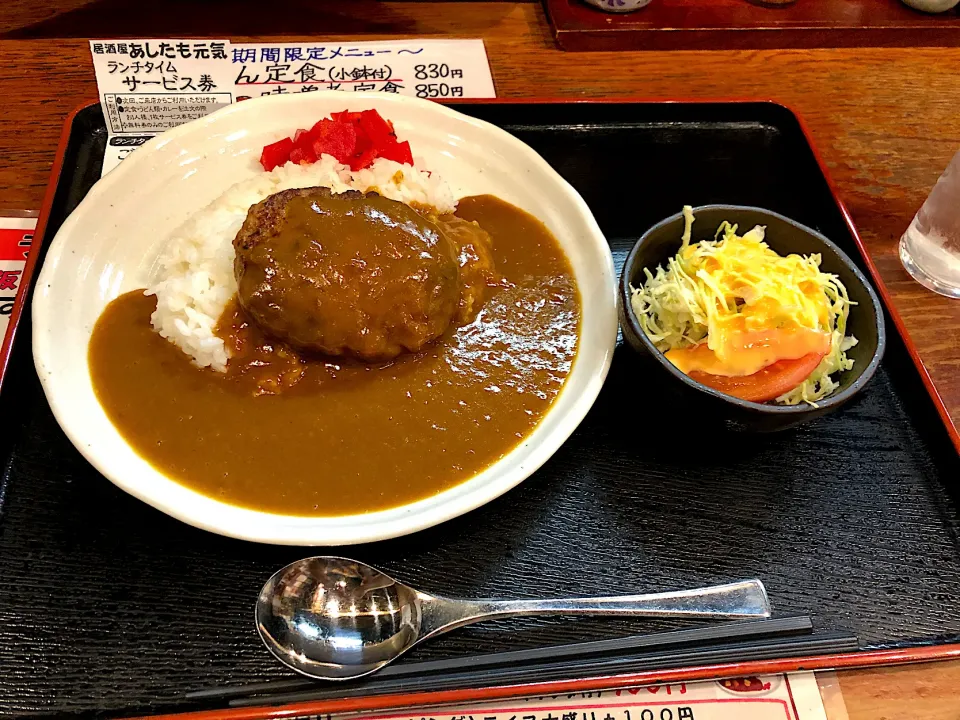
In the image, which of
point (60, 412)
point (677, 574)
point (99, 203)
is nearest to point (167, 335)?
point (60, 412)

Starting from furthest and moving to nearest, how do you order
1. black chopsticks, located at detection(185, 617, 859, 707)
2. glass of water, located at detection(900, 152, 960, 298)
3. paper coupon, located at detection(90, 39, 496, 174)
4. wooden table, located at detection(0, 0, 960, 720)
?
wooden table, located at detection(0, 0, 960, 720) → paper coupon, located at detection(90, 39, 496, 174) → glass of water, located at detection(900, 152, 960, 298) → black chopsticks, located at detection(185, 617, 859, 707)

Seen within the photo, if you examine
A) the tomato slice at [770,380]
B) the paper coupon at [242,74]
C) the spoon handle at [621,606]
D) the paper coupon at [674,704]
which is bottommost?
the paper coupon at [674,704]

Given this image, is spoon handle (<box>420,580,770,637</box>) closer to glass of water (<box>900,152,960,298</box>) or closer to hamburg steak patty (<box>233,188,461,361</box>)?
hamburg steak patty (<box>233,188,461,361</box>)

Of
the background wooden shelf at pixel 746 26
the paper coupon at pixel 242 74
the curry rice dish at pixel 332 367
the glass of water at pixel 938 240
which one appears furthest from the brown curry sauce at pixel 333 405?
the background wooden shelf at pixel 746 26

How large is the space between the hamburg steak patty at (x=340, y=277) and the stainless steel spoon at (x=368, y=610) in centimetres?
67

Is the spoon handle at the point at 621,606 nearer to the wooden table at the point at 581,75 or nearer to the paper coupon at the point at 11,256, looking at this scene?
the wooden table at the point at 581,75

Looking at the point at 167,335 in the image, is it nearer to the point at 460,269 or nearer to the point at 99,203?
the point at 99,203

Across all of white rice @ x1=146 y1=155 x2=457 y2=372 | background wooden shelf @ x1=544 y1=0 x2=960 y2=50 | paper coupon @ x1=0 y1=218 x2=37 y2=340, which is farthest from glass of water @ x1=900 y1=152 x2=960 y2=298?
paper coupon @ x1=0 y1=218 x2=37 y2=340

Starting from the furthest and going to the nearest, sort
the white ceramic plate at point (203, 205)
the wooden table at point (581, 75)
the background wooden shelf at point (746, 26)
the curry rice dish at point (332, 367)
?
1. the background wooden shelf at point (746, 26)
2. the wooden table at point (581, 75)
3. the curry rice dish at point (332, 367)
4. the white ceramic plate at point (203, 205)

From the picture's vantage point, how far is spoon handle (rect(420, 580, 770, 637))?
173cm

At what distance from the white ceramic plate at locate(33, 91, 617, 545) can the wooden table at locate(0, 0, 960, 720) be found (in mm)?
617

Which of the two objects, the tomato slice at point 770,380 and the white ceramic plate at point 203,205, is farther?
the tomato slice at point 770,380

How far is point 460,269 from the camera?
7.63ft

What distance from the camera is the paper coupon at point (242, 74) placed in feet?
9.12
